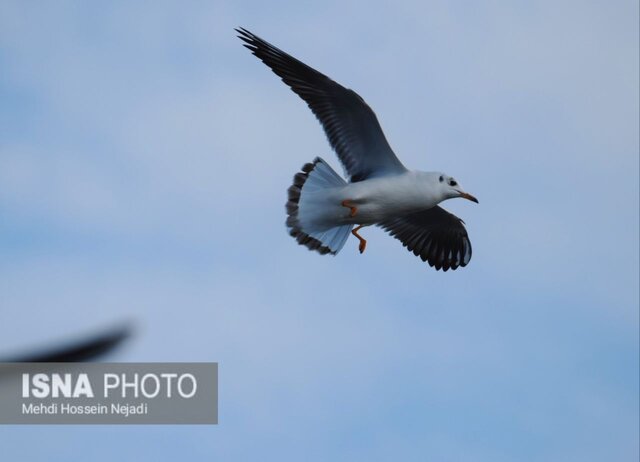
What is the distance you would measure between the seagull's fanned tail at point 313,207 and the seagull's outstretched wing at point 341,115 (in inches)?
12.5

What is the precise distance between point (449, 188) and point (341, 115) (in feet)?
3.96

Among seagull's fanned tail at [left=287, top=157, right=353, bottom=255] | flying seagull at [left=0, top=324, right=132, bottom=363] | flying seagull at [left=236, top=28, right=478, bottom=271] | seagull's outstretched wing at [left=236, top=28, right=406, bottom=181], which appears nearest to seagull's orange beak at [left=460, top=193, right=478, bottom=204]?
flying seagull at [left=236, top=28, right=478, bottom=271]

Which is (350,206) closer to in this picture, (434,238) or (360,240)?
(360,240)

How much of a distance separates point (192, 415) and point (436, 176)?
10.9 feet

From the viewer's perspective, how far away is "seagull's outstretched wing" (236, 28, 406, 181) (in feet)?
29.0

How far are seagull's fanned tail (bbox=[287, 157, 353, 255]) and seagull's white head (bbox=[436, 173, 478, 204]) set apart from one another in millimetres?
895

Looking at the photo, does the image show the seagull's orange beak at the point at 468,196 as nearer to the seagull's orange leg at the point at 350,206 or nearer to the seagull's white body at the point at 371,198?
the seagull's white body at the point at 371,198

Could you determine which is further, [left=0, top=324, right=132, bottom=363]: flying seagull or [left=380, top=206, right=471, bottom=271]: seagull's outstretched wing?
[left=380, top=206, right=471, bottom=271]: seagull's outstretched wing

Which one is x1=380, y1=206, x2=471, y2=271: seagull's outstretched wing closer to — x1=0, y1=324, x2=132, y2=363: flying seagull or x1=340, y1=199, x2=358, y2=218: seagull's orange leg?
x1=340, y1=199, x2=358, y2=218: seagull's orange leg

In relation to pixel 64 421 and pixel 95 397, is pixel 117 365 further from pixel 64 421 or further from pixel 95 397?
pixel 64 421

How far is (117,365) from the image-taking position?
34.2 ft

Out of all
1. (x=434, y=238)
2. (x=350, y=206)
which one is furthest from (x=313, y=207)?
(x=434, y=238)

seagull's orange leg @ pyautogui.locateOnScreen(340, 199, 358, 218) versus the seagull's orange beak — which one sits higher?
the seagull's orange beak

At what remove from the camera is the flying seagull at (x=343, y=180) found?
29.1ft
